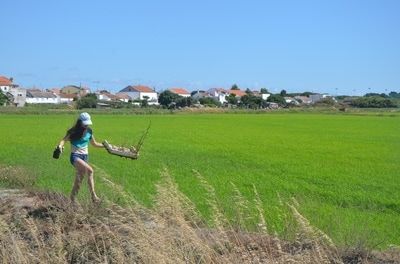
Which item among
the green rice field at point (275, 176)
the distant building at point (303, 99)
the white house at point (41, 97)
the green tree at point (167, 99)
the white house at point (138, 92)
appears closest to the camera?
the green rice field at point (275, 176)

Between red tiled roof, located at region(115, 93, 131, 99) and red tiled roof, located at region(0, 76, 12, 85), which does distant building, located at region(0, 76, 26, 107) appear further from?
red tiled roof, located at region(115, 93, 131, 99)

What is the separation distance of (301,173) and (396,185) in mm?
3224

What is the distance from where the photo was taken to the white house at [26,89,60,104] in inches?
5546

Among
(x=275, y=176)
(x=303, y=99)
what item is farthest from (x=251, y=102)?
(x=275, y=176)


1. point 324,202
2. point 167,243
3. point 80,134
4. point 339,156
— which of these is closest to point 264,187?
point 324,202

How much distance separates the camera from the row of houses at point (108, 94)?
441ft

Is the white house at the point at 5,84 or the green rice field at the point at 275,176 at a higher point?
the white house at the point at 5,84

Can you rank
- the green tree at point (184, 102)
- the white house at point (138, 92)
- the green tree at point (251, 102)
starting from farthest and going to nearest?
the white house at point (138, 92) < the green tree at point (251, 102) < the green tree at point (184, 102)

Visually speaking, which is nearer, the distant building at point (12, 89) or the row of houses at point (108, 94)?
the distant building at point (12, 89)

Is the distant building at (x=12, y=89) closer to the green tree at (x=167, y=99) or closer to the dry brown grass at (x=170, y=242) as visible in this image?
the green tree at (x=167, y=99)

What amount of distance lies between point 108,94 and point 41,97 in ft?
89.3

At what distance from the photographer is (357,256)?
18.1 ft

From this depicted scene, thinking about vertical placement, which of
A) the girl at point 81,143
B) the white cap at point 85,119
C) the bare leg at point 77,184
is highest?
the white cap at point 85,119

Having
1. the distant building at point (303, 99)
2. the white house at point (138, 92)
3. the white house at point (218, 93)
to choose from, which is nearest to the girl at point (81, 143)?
the distant building at point (303, 99)
